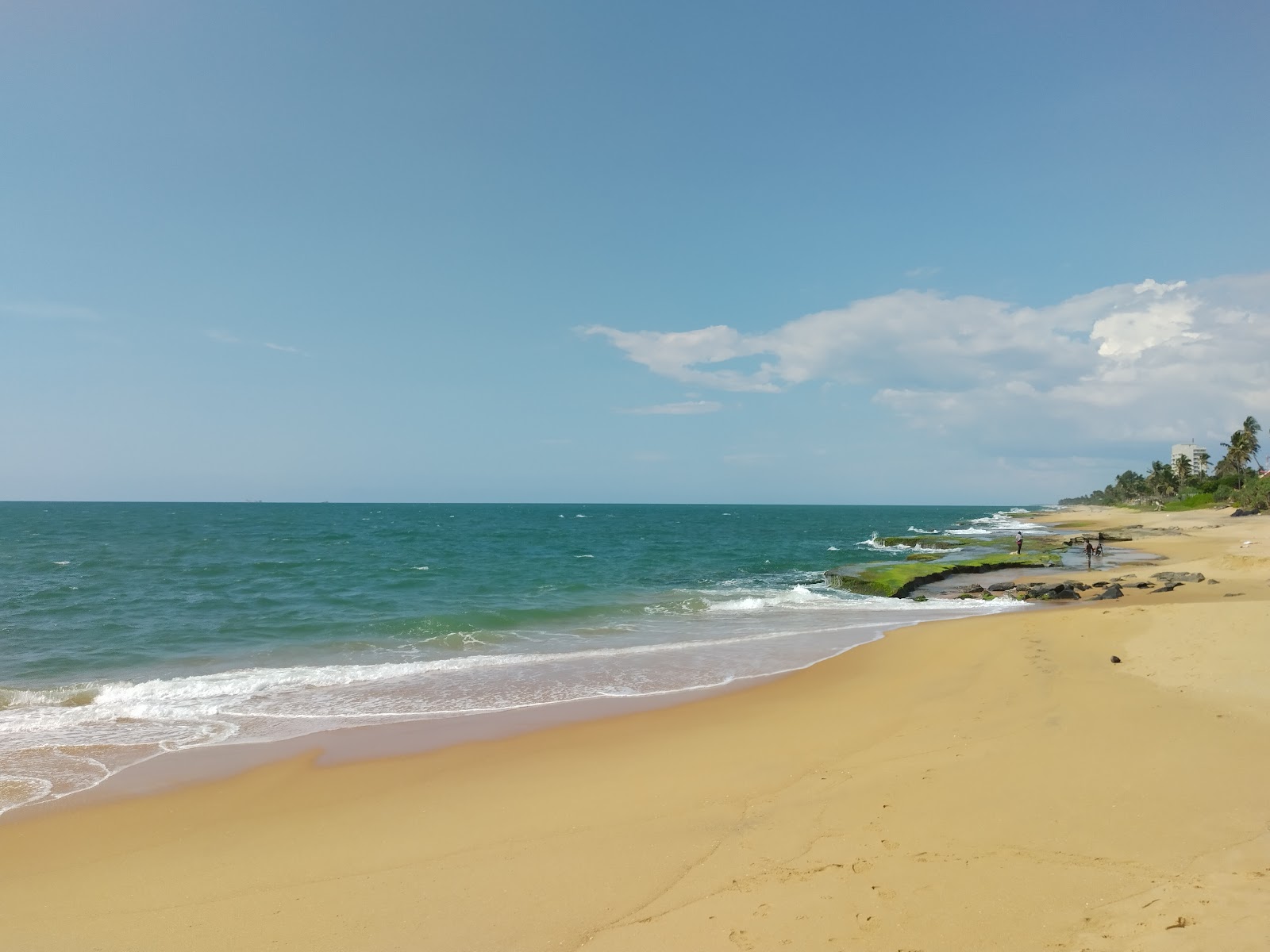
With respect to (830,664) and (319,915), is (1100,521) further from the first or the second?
(319,915)

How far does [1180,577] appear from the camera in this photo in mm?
28156

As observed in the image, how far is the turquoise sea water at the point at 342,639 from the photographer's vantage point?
12.9 m

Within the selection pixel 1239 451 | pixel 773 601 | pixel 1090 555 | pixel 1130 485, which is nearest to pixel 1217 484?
pixel 1239 451

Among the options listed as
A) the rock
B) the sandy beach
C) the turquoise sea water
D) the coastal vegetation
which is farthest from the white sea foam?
the coastal vegetation

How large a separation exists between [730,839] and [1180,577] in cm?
3050

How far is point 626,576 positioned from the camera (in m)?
38.6

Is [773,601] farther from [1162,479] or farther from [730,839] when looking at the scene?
[1162,479]

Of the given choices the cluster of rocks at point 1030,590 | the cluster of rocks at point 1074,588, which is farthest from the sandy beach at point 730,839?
the cluster of rocks at point 1030,590

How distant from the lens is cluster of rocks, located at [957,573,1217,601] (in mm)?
26172

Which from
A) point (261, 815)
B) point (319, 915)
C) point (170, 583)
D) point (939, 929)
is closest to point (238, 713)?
point (261, 815)

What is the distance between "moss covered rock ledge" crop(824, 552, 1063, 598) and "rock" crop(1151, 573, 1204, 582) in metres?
8.70

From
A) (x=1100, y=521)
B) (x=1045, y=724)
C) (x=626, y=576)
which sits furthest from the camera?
(x=1100, y=521)

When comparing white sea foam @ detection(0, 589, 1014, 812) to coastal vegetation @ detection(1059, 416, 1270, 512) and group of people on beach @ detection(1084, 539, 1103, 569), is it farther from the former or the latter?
coastal vegetation @ detection(1059, 416, 1270, 512)

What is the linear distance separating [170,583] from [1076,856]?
38087 mm
